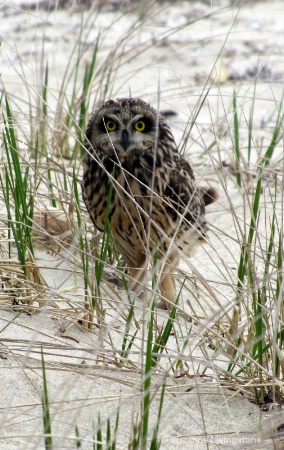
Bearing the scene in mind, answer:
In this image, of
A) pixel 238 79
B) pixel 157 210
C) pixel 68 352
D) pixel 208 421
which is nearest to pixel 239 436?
pixel 208 421

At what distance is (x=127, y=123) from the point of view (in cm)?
374

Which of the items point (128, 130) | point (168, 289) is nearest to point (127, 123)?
point (128, 130)

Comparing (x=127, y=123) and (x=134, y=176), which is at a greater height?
(x=127, y=123)

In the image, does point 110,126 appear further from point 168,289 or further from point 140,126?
point 168,289

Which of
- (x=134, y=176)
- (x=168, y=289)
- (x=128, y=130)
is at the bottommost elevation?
(x=168, y=289)

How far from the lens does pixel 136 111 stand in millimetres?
3750

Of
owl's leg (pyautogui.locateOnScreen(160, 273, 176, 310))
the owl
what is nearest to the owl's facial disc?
the owl

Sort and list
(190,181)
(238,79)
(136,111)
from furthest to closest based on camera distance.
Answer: (238,79) → (190,181) → (136,111)

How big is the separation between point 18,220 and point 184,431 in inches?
42.1

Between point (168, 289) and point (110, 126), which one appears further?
point (168, 289)

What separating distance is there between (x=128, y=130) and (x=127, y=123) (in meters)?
0.03

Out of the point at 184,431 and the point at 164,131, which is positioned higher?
the point at 164,131

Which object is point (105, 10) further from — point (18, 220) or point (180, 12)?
point (18, 220)

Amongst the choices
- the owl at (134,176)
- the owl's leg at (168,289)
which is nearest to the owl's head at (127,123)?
the owl at (134,176)
